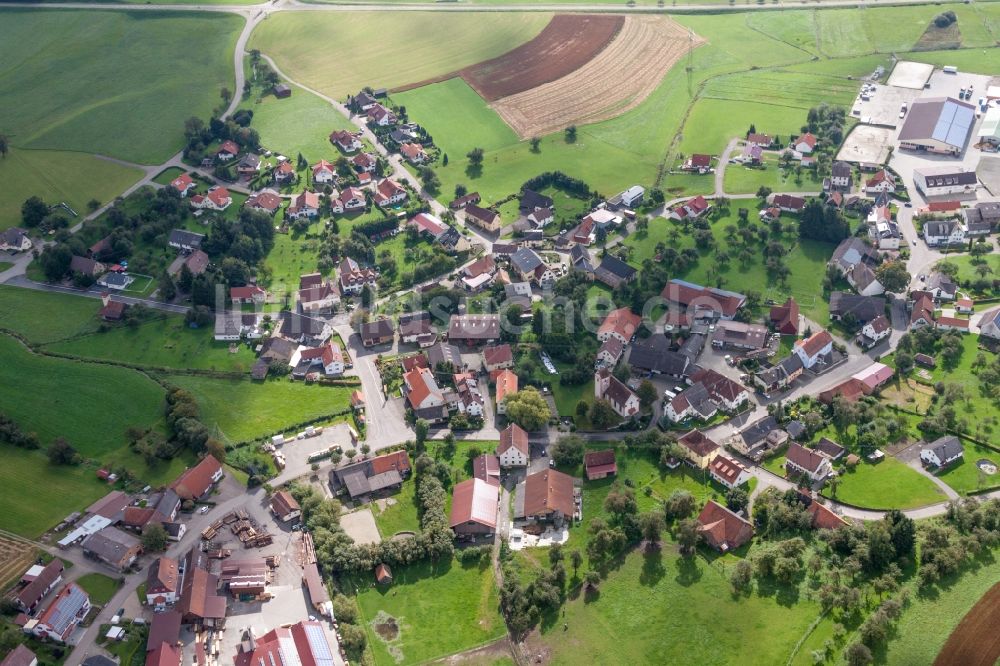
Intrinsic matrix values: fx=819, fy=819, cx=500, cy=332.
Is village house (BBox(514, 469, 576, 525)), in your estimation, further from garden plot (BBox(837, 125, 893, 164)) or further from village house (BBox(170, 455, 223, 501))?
garden plot (BBox(837, 125, 893, 164))

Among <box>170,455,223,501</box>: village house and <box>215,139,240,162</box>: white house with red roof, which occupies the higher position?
<box>215,139,240,162</box>: white house with red roof

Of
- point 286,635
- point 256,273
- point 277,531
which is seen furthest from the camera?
point 256,273

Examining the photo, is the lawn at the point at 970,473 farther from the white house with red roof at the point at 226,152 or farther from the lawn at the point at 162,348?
the white house with red roof at the point at 226,152

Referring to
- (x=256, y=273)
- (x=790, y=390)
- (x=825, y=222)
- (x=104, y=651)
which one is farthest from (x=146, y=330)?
(x=825, y=222)

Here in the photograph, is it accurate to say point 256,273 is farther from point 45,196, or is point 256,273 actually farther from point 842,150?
point 842,150

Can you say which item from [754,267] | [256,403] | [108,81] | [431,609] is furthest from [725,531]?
[108,81]

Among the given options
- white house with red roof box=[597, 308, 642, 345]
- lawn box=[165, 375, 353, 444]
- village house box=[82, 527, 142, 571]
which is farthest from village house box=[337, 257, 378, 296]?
village house box=[82, 527, 142, 571]
